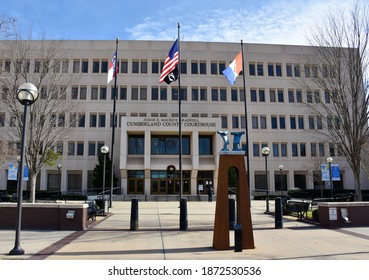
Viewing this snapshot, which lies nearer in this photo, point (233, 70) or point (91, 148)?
point (233, 70)

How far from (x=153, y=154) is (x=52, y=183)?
14.5 m

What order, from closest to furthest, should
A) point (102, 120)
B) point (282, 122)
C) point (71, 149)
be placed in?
point (71, 149), point (102, 120), point (282, 122)

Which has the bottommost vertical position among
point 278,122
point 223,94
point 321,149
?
point 321,149

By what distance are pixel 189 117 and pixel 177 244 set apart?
31482 millimetres

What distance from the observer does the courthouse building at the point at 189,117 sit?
4081 centimetres

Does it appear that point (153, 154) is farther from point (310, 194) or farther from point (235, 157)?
point (235, 157)

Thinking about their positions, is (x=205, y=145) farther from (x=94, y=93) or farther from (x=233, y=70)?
(x=233, y=70)

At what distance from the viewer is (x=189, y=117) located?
40750 millimetres

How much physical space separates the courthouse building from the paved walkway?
26.9m

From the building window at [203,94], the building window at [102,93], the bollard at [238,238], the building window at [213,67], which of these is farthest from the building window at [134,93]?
the bollard at [238,238]

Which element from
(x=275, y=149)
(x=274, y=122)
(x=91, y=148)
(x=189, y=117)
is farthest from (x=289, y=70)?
(x=91, y=148)

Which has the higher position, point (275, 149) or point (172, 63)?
point (172, 63)

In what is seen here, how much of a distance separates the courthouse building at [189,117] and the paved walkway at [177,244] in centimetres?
2688

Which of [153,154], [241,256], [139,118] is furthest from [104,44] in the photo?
[241,256]
